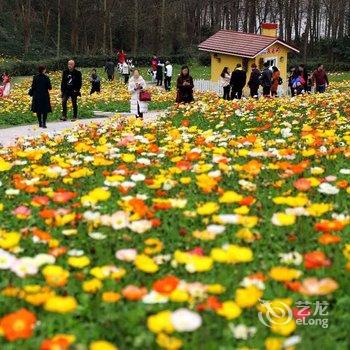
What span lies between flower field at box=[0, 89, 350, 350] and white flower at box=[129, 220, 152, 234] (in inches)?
0.5

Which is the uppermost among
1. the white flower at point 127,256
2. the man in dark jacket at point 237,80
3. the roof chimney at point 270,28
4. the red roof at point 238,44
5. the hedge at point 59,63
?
the roof chimney at point 270,28

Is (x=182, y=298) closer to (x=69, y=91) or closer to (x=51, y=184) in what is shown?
(x=51, y=184)

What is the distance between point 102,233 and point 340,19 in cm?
6443

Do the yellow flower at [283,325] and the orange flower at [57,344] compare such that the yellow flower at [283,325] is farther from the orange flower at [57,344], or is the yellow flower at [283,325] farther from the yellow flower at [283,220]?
the orange flower at [57,344]

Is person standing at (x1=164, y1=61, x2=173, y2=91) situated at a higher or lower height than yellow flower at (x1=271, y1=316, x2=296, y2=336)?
lower

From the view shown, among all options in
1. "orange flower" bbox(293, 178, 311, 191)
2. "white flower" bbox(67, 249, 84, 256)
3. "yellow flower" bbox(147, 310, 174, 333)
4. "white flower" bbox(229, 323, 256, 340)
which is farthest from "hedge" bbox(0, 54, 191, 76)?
"yellow flower" bbox(147, 310, 174, 333)

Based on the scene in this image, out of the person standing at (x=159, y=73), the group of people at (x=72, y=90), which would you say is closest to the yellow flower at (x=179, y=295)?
the group of people at (x=72, y=90)

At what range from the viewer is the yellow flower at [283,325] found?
278 cm

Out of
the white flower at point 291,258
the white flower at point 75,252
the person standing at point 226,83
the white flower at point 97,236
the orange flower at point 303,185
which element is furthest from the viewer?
the person standing at point 226,83

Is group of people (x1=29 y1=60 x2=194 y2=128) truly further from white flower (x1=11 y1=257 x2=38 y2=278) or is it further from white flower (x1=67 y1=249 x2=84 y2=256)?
white flower (x1=11 y1=257 x2=38 y2=278)

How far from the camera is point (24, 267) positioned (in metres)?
3.28

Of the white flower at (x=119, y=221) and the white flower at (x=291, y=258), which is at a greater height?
the white flower at (x=119, y=221)

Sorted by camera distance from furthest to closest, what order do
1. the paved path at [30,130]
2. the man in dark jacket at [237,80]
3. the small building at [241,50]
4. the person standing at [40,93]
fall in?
the small building at [241,50] < the man in dark jacket at [237,80] < the person standing at [40,93] < the paved path at [30,130]

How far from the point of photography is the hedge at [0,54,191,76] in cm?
4109
